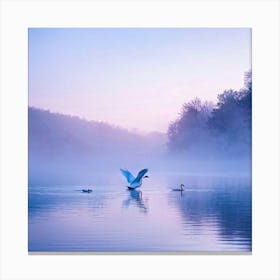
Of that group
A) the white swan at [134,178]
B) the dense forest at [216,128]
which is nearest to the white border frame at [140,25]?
the dense forest at [216,128]

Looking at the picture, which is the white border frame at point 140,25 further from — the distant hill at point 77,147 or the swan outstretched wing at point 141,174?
the swan outstretched wing at point 141,174

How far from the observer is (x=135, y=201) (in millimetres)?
5574

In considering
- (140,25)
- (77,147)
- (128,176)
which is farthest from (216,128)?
(77,147)

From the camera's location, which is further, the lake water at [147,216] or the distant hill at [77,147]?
the distant hill at [77,147]

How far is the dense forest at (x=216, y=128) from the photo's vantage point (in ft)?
18.0

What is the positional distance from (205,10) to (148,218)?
5.60ft

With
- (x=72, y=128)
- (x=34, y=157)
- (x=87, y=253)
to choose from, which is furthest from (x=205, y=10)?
(x=87, y=253)

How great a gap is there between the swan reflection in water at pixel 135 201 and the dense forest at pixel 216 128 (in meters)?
0.45
